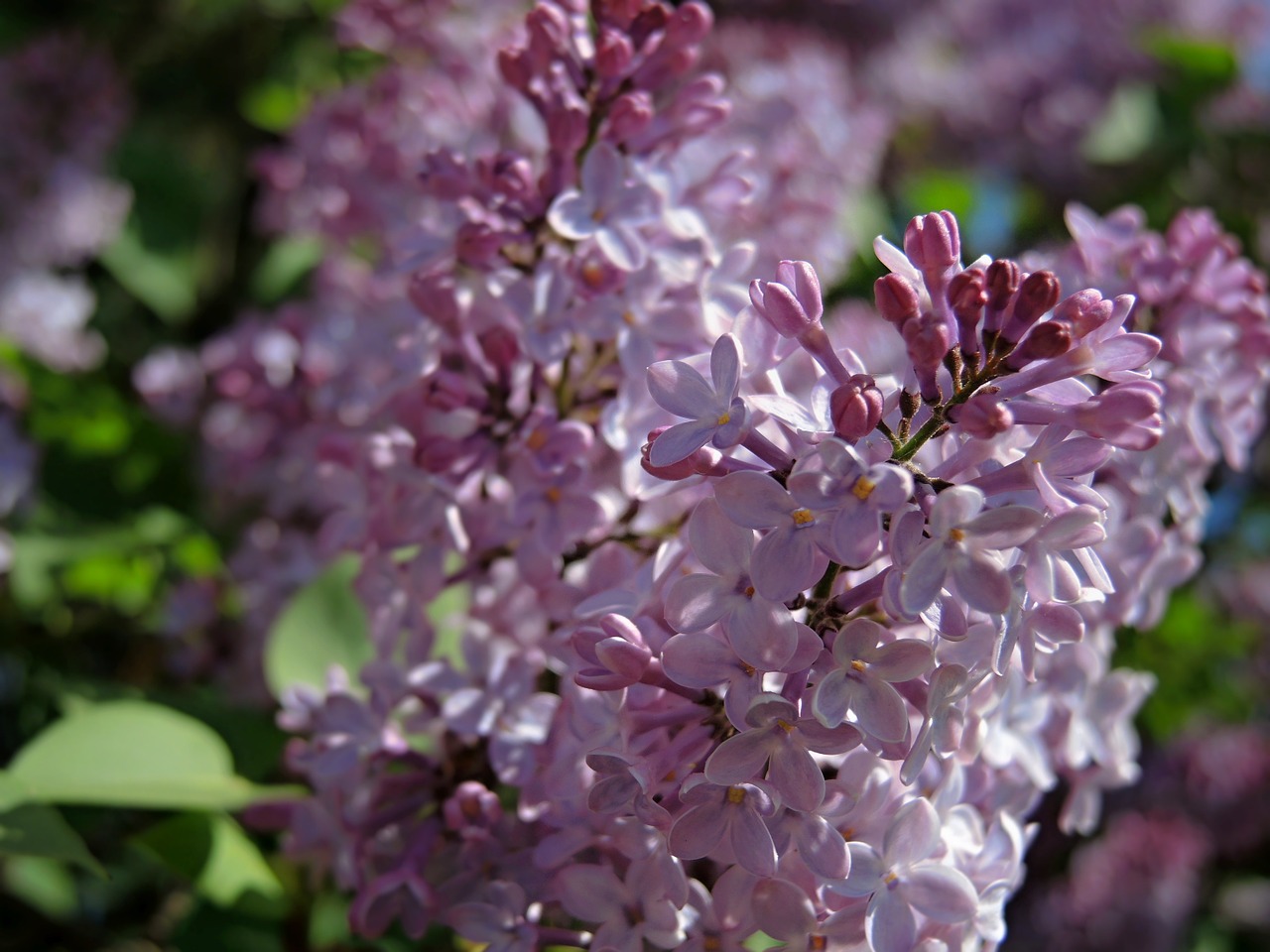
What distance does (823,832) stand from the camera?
60 centimetres

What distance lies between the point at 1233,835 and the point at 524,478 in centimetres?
188

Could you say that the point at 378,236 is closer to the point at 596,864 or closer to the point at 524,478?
the point at 524,478

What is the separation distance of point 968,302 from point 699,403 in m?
0.15

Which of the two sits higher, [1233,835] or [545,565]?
[545,565]

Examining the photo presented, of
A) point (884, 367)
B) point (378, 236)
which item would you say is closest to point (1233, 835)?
point (884, 367)

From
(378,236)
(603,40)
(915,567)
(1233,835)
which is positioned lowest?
(1233,835)

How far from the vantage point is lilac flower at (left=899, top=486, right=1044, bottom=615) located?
540mm

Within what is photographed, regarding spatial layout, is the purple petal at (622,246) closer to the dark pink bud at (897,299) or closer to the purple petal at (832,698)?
the dark pink bud at (897,299)

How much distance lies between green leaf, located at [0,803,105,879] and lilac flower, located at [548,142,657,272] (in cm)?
48

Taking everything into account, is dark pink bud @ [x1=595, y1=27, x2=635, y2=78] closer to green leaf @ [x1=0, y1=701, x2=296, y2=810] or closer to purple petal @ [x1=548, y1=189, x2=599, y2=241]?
purple petal @ [x1=548, y1=189, x2=599, y2=241]

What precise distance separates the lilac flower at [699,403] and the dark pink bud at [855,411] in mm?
47

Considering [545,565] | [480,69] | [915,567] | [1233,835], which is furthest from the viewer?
[1233,835]

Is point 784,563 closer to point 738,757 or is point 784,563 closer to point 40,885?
point 738,757

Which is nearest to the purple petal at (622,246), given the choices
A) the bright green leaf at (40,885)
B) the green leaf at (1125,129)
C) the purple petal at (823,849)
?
the purple petal at (823,849)
